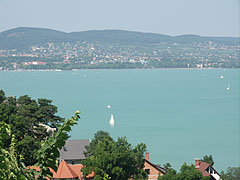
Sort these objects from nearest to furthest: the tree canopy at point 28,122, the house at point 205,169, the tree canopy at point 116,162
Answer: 1. the tree canopy at point 28,122
2. the tree canopy at point 116,162
3. the house at point 205,169

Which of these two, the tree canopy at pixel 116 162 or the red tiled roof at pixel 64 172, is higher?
the tree canopy at pixel 116 162

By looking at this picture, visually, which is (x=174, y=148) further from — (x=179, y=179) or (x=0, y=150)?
(x=0, y=150)

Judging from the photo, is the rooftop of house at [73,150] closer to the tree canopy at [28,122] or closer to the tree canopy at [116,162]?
the tree canopy at [28,122]

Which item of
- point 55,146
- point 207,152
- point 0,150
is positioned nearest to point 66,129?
point 55,146

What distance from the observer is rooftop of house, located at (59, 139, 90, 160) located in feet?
88.9

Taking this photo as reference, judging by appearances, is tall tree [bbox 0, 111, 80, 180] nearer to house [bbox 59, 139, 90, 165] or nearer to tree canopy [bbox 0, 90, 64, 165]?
tree canopy [bbox 0, 90, 64, 165]

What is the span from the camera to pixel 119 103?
88938 millimetres

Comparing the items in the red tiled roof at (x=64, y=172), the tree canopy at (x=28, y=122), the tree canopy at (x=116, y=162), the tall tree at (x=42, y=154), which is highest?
the tall tree at (x=42, y=154)

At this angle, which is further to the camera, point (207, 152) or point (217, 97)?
point (217, 97)

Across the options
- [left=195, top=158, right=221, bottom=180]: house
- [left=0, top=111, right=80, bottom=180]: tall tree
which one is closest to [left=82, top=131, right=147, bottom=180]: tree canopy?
[left=195, top=158, right=221, bottom=180]: house

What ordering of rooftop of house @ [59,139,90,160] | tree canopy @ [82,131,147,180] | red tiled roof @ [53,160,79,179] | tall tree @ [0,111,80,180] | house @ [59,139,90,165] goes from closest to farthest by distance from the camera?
tall tree @ [0,111,80,180] → tree canopy @ [82,131,147,180] → red tiled roof @ [53,160,79,179] → house @ [59,139,90,165] → rooftop of house @ [59,139,90,160]

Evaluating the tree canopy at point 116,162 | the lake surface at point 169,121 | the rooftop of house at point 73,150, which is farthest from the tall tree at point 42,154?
the lake surface at point 169,121

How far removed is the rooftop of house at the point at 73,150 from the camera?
27.1m

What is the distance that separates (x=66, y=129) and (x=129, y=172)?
49.6 ft
